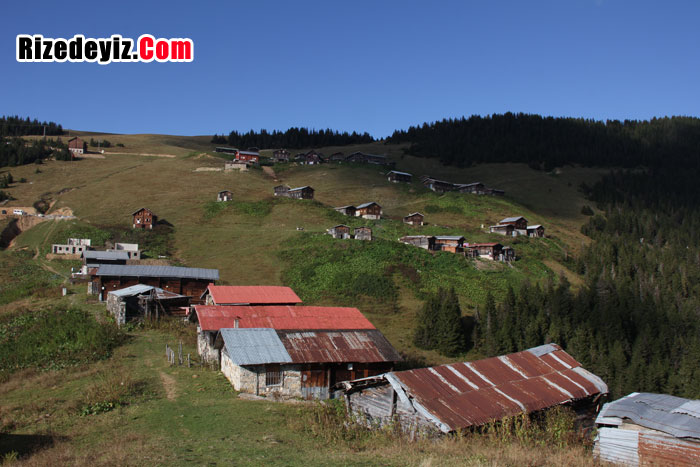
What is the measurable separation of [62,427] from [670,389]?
1786 inches

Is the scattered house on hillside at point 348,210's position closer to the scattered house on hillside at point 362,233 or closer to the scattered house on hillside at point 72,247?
the scattered house on hillside at point 362,233

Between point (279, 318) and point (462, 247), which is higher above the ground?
point (279, 318)

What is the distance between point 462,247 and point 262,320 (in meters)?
49.9

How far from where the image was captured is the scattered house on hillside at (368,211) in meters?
94.8

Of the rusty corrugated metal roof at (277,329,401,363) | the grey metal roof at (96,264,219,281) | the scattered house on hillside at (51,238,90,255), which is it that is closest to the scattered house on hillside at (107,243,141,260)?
the scattered house on hillside at (51,238,90,255)

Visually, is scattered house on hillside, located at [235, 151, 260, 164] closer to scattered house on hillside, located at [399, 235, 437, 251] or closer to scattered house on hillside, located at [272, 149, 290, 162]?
scattered house on hillside, located at [272, 149, 290, 162]

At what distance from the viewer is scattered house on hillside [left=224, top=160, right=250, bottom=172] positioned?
126 m

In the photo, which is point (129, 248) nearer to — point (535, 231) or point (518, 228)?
point (518, 228)

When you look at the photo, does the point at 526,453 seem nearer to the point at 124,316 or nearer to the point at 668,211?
the point at 124,316

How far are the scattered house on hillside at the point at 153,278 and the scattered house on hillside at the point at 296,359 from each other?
747 inches

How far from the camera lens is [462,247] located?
249 ft

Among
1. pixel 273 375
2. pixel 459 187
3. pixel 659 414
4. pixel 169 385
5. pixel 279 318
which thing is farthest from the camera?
pixel 459 187

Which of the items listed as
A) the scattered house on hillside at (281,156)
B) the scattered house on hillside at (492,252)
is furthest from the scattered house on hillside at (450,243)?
the scattered house on hillside at (281,156)

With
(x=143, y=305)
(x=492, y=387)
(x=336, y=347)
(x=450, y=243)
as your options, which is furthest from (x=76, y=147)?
(x=492, y=387)
